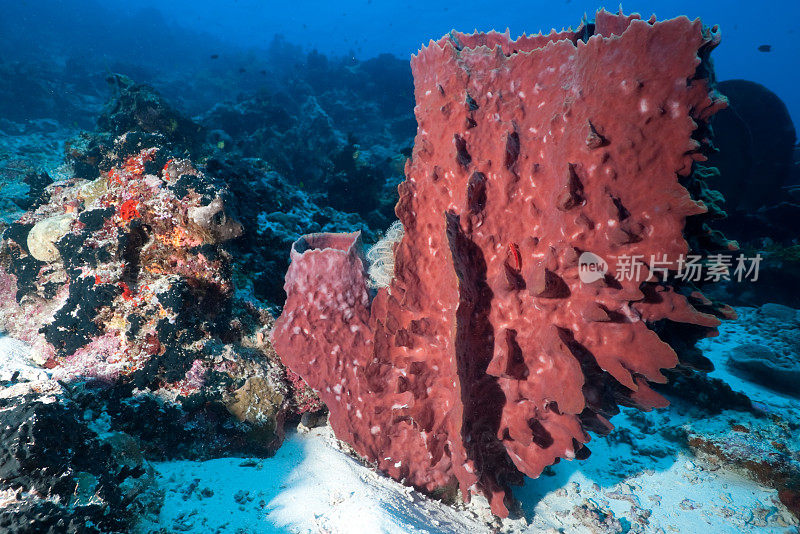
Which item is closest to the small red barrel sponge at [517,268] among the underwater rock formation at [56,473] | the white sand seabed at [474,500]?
the white sand seabed at [474,500]

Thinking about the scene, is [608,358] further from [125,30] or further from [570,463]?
[125,30]

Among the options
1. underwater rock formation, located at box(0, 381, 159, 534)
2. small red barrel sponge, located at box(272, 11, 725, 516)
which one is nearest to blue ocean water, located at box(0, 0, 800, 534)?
underwater rock formation, located at box(0, 381, 159, 534)

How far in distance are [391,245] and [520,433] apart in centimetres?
144

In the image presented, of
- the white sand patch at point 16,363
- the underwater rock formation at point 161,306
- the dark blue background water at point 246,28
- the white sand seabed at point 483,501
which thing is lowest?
the white sand seabed at point 483,501

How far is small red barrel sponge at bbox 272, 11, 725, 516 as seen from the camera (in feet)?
5.38

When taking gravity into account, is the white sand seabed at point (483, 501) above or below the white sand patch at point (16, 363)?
below

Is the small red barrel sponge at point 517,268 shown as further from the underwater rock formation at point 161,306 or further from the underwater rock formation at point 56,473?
the underwater rock formation at point 56,473

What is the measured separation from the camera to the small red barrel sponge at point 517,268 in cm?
164

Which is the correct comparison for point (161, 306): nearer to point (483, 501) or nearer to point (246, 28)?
point (483, 501)

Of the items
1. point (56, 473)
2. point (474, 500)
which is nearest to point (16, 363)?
point (56, 473)

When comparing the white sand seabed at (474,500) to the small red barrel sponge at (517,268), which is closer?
the small red barrel sponge at (517,268)

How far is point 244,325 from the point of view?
304 centimetres

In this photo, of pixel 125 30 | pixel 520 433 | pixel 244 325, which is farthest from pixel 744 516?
pixel 125 30

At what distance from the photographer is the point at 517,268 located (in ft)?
6.56
